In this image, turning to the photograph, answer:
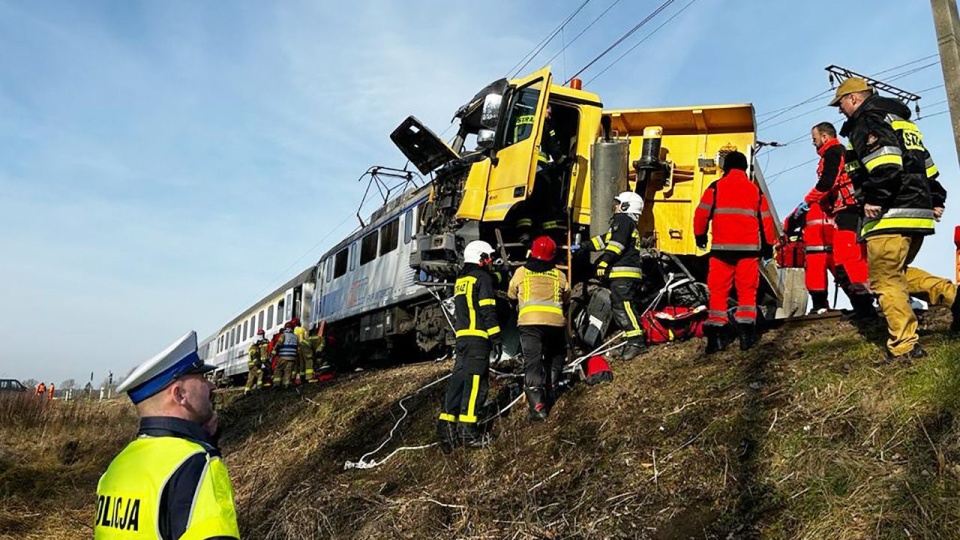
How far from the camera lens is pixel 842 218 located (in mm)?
6066

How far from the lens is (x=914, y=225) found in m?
4.25

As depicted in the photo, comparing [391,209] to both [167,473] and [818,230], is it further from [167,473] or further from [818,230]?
[167,473]

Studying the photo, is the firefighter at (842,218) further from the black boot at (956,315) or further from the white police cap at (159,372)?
the white police cap at (159,372)

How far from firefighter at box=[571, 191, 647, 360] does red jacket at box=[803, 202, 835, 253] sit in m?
1.64

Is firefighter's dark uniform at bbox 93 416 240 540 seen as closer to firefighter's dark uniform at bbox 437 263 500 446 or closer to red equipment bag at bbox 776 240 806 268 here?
firefighter's dark uniform at bbox 437 263 500 446

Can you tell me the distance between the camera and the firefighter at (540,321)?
18.2 feet

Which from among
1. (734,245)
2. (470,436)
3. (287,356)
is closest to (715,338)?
(734,245)

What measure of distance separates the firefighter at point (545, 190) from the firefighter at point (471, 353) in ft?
4.24

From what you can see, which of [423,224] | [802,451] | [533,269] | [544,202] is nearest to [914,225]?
[802,451]

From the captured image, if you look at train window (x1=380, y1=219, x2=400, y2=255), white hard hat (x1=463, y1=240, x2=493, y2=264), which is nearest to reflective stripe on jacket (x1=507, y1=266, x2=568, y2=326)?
white hard hat (x1=463, y1=240, x2=493, y2=264)

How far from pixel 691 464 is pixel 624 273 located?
8.71 feet

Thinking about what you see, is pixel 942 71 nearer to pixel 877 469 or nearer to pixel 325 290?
pixel 877 469

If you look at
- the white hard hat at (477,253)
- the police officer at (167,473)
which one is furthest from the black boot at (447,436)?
the police officer at (167,473)

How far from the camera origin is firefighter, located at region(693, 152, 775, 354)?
18.7ft
